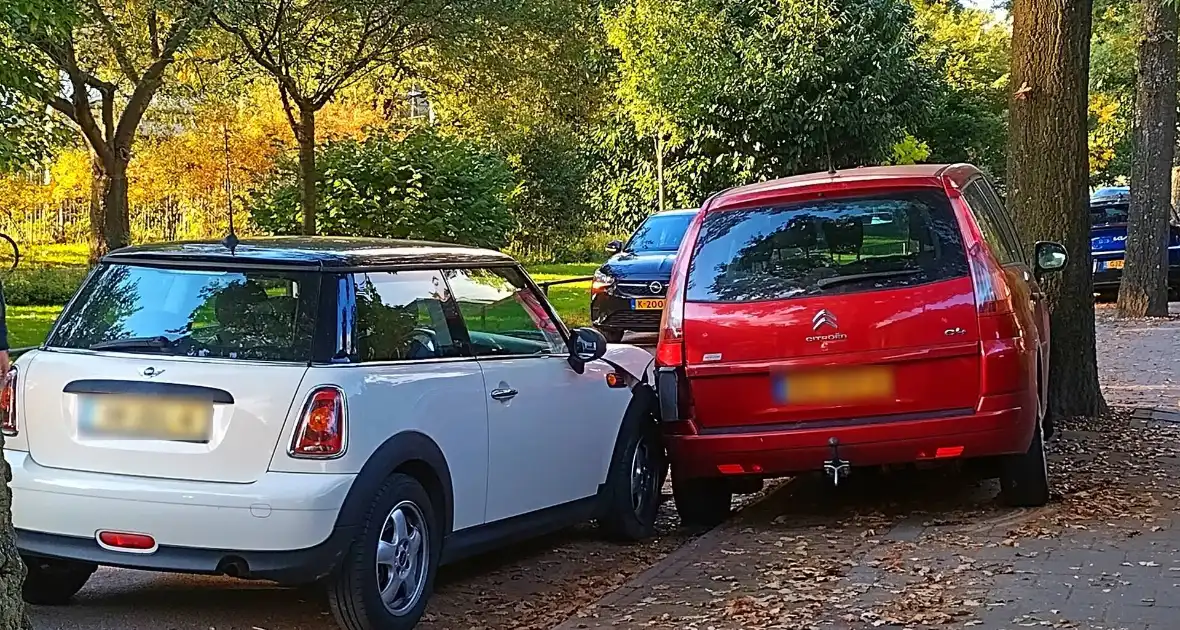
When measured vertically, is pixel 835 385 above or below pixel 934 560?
above

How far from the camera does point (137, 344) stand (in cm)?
538

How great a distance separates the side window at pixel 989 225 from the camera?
6.87m

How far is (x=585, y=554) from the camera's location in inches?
274

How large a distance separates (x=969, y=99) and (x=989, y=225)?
44.0m

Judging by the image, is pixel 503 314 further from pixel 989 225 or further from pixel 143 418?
pixel 989 225

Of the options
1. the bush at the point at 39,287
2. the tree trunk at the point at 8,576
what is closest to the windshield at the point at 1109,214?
the bush at the point at 39,287

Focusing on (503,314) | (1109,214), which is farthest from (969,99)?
(503,314)

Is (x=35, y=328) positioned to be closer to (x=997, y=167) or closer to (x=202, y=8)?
(x=202, y=8)

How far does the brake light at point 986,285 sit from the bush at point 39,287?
16476 mm

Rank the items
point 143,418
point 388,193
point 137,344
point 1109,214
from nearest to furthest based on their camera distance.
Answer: point 143,418 → point 137,344 → point 1109,214 → point 388,193

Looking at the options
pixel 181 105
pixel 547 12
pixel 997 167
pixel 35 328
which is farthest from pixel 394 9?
pixel 997 167

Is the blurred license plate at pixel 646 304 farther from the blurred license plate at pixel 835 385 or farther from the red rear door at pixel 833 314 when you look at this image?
the blurred license plate at pixel 835 385

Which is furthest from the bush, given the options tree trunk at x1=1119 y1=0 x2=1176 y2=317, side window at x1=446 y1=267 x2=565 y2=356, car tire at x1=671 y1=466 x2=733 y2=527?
side window at x1=446 y1=267 x2=565 y2=356

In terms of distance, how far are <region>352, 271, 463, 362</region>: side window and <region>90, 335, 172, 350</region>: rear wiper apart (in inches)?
28.7
